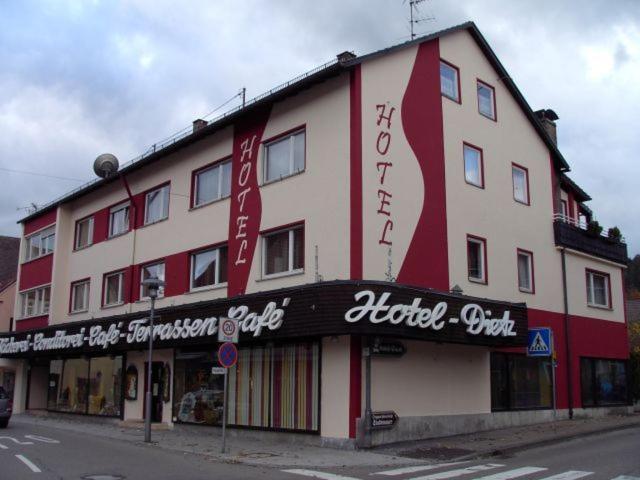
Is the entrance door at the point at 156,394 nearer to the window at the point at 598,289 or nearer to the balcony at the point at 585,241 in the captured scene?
the balcony at the point at 585,241

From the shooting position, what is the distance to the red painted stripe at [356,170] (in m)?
15.8

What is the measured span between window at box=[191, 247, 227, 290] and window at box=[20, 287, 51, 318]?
37.8 feet

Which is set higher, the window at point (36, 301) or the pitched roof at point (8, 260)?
the pitched roof at point (8, 260)

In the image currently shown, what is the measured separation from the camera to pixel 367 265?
1588 cm

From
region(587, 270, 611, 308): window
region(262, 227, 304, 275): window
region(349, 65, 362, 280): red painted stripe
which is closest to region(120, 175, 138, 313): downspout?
region(262, 227, 304, 275): window

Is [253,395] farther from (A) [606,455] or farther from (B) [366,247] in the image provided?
(A) [606,455]

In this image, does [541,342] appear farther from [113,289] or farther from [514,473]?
[113,289]

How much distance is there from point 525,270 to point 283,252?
8261 mm

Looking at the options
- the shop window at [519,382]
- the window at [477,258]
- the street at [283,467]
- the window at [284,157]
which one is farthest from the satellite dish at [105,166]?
the shop window at [519,382]

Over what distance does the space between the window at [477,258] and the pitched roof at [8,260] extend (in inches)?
1174

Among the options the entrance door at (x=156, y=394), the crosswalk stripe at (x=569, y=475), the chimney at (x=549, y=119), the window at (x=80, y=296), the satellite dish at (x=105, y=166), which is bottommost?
the crosswalk stripe at (x=569, y=475)

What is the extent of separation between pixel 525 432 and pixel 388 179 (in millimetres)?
7623

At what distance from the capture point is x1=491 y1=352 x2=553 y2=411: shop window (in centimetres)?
1941

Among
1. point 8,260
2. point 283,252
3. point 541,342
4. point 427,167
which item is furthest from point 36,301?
point 541,342
